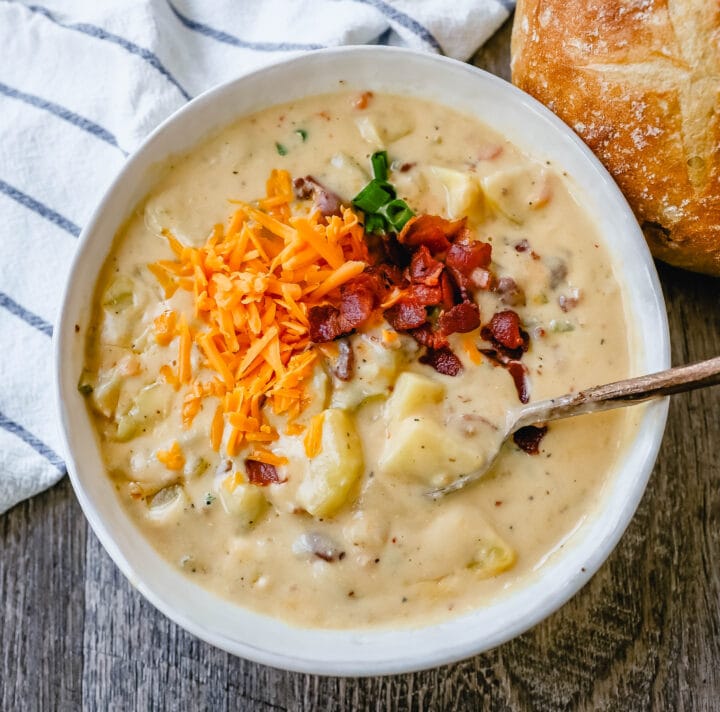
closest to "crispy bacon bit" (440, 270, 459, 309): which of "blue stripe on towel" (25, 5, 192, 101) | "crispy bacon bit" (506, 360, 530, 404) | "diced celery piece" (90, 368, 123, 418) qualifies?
"crispy bacon bit" (506, 360, 530, 404)

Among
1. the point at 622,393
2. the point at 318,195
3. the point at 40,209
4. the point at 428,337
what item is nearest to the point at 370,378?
the point at 428,337

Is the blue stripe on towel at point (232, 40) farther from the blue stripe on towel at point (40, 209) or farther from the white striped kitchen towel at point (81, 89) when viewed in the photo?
the blue stripe on towel at point (40, 209)

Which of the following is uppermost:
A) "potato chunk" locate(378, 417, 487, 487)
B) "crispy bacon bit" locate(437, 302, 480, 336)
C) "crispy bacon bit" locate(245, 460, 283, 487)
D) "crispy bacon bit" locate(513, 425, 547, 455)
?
"crispy bacon bit" locate(437, 302, 480, 336)

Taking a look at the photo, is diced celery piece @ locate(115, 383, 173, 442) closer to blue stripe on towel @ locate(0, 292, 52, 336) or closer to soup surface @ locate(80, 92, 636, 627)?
soup surface @ locate(80, 92, 636, 627)

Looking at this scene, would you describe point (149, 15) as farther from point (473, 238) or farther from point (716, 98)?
point (716, 98)

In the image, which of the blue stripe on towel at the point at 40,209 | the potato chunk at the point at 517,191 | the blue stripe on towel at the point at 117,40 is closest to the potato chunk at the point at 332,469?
Answer: the potato chunk at the point at 517,191

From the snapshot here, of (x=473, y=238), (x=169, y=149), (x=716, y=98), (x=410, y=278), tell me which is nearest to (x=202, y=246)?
(x=169, y=149)
